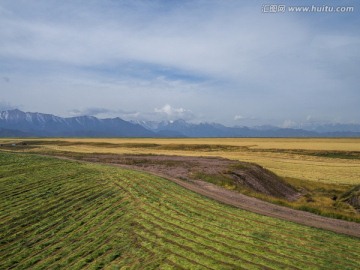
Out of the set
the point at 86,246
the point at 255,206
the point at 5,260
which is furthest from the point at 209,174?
the point at 5,260

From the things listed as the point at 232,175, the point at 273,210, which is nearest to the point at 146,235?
the point at 273,210

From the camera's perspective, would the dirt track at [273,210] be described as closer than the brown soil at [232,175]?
Yes

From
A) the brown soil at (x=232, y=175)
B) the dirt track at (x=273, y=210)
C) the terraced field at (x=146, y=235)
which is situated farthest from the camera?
the brown soil at (x=232, y=175)

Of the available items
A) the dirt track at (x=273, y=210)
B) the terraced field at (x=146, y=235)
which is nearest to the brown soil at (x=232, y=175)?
the dirt track at (x=273, y=210)

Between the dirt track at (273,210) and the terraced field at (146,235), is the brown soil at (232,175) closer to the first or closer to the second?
the dirt track at (273,210)

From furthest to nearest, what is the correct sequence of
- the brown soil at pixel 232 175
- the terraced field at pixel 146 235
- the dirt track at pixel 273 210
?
the brown soil at pixel 232 175
the dirt track at pixel 273 210
the terraced field at pixel 146 235

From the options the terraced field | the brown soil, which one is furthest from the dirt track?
the brown soil

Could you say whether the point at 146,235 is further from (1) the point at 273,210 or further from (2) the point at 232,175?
(2) the point at 232,175

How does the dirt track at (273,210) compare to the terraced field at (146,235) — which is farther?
the dirt track at (273,210)

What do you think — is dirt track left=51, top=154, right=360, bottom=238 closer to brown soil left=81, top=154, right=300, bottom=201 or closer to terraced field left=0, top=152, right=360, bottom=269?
terraced field left=0, top=152, right=360, bottom=269
